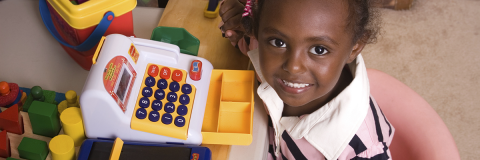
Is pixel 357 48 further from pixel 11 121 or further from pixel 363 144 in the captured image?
pixel 11 121

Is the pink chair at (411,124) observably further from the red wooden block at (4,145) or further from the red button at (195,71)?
the red wooden block at (4,145)

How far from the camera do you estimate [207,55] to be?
0.81m

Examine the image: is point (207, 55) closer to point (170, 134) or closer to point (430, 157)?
point (170, 134)

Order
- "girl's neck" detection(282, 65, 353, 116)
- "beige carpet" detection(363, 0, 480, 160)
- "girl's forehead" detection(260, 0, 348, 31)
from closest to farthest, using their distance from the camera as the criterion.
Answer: "girl's forehead" detection(260, 0, 348, 31) → "girl's neck" detection(282, 65, 353, 116) → "beige carpet" detection(363, 0, 480, 160)

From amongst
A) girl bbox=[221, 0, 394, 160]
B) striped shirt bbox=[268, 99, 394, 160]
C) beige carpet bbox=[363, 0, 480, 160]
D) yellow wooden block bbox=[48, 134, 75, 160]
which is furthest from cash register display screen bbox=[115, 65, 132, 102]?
beige carpet bbox=[363, 0, 480, 160]

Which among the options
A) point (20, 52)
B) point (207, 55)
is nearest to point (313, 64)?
point (207, 55)

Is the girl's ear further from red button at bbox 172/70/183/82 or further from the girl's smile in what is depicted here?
red button at bbox 172/70/183/82

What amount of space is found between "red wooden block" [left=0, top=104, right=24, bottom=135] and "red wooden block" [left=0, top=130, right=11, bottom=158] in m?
0.02

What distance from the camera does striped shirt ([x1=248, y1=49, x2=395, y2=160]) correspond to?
0.68 m

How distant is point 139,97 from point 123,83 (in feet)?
0.12

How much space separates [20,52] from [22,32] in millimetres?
71

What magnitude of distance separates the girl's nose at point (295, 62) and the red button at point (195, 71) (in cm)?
17

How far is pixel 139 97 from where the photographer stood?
594 millimetres

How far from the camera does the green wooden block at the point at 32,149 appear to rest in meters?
0.55
